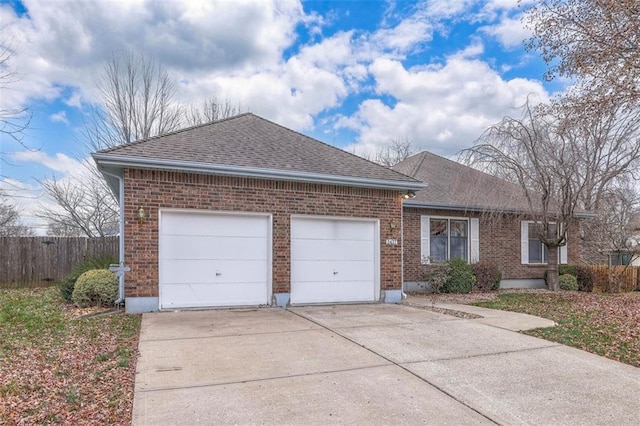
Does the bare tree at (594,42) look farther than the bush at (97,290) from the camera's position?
No

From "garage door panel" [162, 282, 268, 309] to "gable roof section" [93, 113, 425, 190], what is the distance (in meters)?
2.35

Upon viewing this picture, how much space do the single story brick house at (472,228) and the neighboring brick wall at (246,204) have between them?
3.16 m

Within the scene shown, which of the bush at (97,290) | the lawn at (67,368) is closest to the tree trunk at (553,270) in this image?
the lawn at (67,368)

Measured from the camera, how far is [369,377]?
4605 millimetres

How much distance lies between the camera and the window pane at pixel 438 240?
14102 mm

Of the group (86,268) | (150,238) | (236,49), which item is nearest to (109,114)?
(236,49)

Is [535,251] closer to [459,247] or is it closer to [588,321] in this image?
[459,247]

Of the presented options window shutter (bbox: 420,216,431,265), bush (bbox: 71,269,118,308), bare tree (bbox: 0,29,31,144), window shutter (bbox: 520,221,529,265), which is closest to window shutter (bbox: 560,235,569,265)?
window shutter (bbox: 520,221,529,265)

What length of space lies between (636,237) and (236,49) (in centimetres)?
2263

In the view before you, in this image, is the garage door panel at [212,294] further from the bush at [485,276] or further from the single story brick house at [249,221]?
the bush at [485,276]

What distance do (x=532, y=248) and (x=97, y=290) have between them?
14.2 m

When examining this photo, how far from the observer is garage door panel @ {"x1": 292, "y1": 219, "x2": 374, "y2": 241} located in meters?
9.62

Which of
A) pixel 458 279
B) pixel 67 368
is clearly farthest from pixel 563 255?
pixel 67 368

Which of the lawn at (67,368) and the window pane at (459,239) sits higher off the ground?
the window pane at (459,239)
